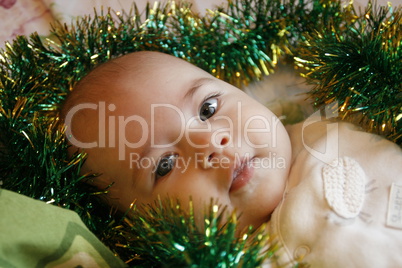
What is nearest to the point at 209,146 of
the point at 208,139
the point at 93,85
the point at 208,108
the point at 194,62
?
the point at 208,139

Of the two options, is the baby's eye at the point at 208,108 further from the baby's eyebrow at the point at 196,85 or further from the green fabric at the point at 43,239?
the green fabric at the point at 43,239

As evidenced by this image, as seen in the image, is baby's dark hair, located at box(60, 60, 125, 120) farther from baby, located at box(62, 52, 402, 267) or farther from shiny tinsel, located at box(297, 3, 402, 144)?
shiny tinsel, located at box(297, 3, 402, 144)

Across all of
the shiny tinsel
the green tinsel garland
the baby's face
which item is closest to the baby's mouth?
the baby's face

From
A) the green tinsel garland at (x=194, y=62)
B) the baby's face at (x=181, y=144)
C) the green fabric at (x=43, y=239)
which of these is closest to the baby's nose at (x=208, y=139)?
the baby's face at (x=181, y=144)

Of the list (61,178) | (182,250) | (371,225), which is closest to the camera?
(182,250)

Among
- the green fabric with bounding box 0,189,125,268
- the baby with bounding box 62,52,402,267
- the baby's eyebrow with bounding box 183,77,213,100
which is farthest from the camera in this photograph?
the baby's eyebrow with bounding box 183,77,213,100

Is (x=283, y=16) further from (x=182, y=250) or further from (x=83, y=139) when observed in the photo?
(x=182, y=250)

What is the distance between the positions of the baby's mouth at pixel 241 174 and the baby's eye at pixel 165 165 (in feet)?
0.45

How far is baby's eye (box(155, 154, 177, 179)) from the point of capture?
35.5 inches

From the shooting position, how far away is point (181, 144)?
2.90 feet

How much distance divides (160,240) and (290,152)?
16.3 inches

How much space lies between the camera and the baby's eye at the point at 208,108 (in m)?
0.94

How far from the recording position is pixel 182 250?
0.65 meters

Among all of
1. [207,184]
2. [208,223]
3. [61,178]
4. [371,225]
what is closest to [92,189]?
[61,178]
